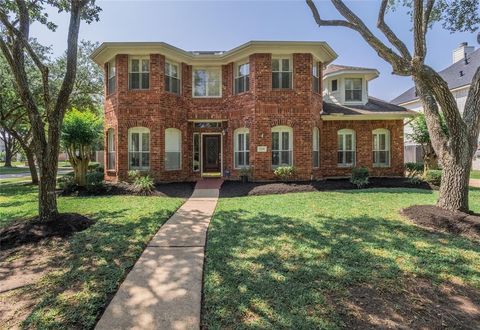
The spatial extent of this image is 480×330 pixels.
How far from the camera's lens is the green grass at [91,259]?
3072 mm

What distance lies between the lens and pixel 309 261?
14.2 feet

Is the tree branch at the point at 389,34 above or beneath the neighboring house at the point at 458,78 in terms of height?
beneath

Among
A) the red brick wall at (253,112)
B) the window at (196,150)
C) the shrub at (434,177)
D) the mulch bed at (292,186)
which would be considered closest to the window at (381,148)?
the mulch bed at (292,186)

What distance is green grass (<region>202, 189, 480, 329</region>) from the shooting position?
3.09 metres

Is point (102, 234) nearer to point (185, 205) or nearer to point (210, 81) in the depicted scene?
point (185, 205)

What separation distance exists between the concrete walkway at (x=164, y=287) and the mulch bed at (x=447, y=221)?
487 centimetres

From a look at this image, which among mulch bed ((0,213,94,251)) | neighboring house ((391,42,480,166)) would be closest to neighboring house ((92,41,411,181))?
mulch bed ((0,213,94,251))

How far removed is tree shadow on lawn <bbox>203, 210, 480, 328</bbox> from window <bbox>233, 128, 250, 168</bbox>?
7444 mm

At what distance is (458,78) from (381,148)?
15.1m

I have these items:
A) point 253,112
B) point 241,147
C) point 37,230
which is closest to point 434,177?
point 253,112

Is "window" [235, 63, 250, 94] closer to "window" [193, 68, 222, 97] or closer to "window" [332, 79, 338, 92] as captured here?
"window" [193, 68, 222, 97]

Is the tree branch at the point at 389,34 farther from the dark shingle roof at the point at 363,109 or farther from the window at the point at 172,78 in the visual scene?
the window at the point at 172,78

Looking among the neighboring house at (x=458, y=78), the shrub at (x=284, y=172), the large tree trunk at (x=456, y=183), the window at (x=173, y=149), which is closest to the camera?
the large tree trunk at (x=456, y=183)

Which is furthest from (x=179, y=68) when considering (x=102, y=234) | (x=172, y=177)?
(x=102, y=234)
